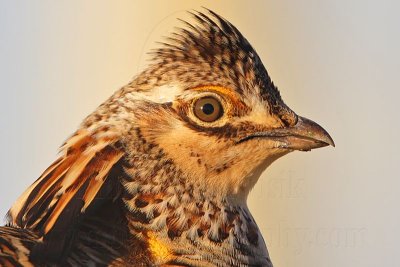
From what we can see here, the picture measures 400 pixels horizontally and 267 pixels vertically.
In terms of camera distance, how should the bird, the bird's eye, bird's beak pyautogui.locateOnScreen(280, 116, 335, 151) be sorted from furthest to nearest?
bird's beak pyautogui.locateOnScreen(280, 116, 335, 151) < the bird's eye < the bird

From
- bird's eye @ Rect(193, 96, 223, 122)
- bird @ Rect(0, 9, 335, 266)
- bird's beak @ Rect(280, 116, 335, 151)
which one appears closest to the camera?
bird @ Rect(0, 9, 335, 266)

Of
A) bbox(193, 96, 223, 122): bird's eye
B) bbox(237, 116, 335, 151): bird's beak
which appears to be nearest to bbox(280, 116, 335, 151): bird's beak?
bbox(237, 116, 335, 151): bird's beak

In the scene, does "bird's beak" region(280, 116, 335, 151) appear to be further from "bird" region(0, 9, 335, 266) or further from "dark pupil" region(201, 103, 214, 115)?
"dark pupil" region(201, 103, 214, 115)

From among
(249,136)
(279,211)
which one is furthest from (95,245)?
(279,211)

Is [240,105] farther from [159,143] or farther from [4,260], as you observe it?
[4,260]

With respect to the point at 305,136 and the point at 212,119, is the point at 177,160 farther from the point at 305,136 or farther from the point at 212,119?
the point at 305,136

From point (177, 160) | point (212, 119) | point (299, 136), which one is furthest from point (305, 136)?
point (177, 160)

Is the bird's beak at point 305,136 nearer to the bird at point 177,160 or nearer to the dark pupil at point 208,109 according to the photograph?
the bird at point 177,160
